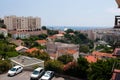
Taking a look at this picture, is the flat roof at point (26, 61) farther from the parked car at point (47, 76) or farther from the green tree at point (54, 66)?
the parked car at point (47, 76)

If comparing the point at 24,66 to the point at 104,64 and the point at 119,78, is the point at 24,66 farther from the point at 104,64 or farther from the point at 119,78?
the point at 119,78

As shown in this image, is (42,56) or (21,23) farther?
(21,23)

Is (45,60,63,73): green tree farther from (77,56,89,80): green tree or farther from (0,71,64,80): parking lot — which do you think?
(77,56,89,80): green tree

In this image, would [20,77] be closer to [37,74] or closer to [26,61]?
[37,74]

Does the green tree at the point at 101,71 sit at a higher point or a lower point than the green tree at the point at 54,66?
higher

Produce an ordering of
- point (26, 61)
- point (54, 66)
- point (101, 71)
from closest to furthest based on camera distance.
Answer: point (101, 71), point (54, 66), point (26, 61)

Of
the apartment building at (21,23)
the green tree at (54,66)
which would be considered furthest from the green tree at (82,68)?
the apartment building at (21,23)

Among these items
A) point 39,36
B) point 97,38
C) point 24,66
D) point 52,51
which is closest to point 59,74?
point 24,66

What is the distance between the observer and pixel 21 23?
131375mm

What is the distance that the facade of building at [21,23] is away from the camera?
422 feet

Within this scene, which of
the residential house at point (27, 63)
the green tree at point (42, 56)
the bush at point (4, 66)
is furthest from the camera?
the green tree at point (42, 56)

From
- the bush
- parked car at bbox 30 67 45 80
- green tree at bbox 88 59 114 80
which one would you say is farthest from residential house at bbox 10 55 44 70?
green tree at bbox 88 59 114 80

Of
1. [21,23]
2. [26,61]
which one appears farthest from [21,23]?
[26,61]

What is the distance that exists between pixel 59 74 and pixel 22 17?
365ft
